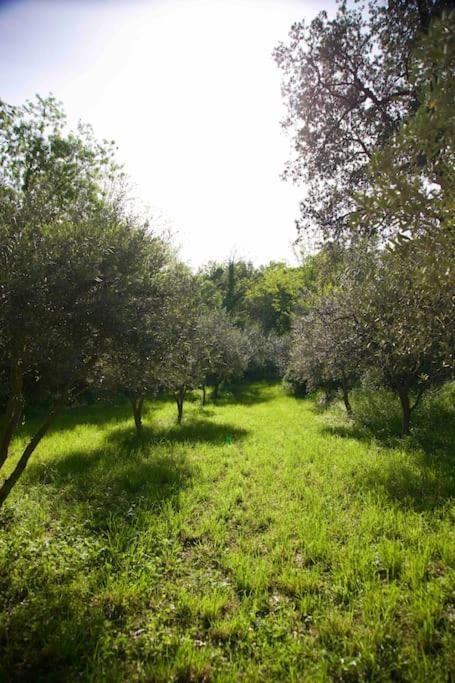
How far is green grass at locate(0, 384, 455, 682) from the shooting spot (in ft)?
12.5

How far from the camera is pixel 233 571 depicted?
5367mm

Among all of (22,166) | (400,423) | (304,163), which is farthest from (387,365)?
(22,166)

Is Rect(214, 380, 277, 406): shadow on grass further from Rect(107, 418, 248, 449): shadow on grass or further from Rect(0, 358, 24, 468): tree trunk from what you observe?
Rect(0, 358, 24, 468): tree trunk

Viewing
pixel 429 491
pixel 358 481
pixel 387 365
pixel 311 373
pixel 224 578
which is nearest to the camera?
pixel 224 578

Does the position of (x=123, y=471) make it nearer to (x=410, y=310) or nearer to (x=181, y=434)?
(x=181, y=434)

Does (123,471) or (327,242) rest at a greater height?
(327,242)

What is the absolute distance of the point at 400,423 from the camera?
15.4 metres

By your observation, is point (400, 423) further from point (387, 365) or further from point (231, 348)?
point (231, 348)

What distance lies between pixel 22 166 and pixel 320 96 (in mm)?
15587

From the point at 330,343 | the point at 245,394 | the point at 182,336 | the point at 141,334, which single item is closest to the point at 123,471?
the point at 182,336

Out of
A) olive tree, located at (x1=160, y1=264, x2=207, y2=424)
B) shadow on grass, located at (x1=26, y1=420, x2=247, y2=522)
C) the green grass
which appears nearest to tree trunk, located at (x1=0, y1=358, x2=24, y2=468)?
the green grass

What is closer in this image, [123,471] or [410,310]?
[410,310]

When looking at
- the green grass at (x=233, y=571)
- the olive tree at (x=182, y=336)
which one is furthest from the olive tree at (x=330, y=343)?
the olive tree at (x=182, y=336)

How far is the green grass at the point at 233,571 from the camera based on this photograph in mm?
3807
